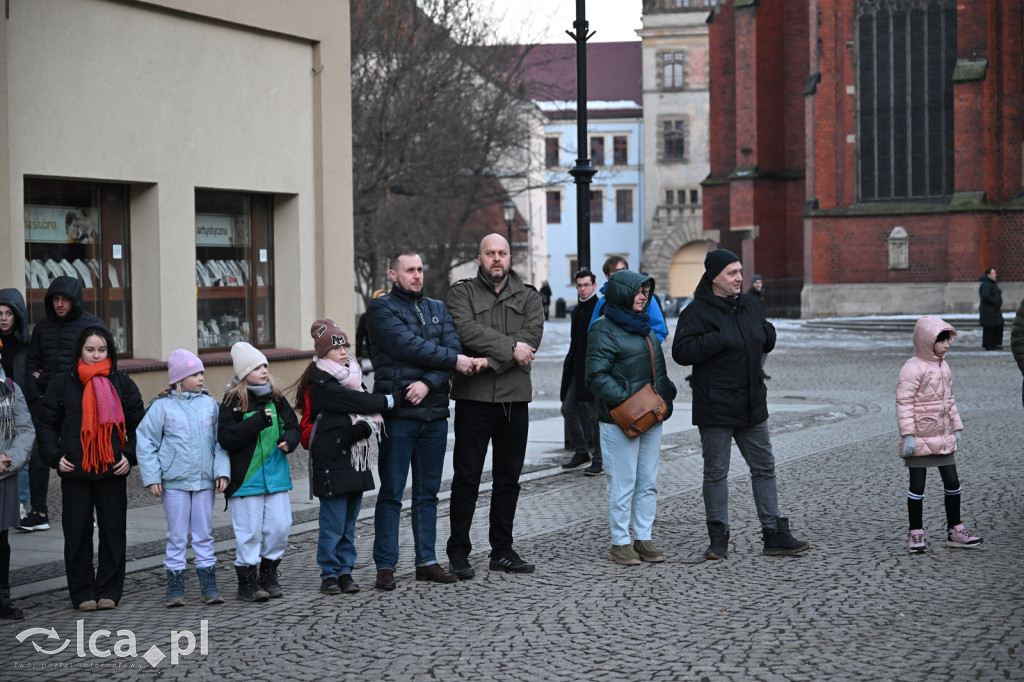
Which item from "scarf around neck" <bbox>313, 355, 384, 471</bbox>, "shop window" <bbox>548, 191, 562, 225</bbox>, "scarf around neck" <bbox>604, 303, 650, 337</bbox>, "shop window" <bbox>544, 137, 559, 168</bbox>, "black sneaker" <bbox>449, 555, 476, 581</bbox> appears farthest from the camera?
"shop window" <bbox>548, 191, 562, 225</bbox>

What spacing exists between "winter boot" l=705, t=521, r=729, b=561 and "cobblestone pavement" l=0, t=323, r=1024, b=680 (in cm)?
11

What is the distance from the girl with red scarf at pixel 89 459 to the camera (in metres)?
7.17

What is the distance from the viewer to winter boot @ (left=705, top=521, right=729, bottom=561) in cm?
802

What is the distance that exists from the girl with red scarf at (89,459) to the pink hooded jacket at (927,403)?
474 centimetres

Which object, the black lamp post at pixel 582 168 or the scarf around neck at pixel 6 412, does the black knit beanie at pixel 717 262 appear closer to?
the scarf around neck at pixel 6 412

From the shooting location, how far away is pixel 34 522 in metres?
9.66

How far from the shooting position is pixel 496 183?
110ft

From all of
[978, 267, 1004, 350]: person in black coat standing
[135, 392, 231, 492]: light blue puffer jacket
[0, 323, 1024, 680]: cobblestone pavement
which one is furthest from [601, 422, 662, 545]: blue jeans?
[978, 267, 1004, 350]: person in black coat standing

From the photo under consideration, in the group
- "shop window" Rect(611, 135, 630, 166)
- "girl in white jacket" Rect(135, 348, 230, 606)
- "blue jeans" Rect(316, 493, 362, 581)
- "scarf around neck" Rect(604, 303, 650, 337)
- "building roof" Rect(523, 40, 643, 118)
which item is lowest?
"blue jeans" Rect(316, 493, 362, 581)

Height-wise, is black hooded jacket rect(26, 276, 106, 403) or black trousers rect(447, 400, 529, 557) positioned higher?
black hooded jacket rect(26, 276, 106, 403)

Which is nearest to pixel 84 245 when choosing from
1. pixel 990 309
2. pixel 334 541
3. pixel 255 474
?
pixel 255 474

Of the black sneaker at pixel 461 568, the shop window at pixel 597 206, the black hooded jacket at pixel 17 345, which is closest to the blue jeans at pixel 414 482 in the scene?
the black sneaker at pixel 461 568

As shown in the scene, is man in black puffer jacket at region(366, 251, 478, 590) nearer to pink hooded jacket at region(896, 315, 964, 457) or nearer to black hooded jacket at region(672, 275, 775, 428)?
black hooded jacket at region(672, 275, 775, 428)

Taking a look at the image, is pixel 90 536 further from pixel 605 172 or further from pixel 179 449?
pixel 605 172
